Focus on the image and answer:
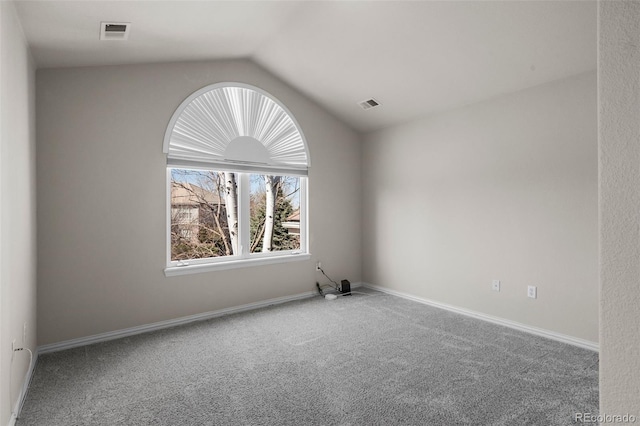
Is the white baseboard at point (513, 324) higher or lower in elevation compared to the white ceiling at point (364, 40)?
lower

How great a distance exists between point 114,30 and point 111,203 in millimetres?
1442

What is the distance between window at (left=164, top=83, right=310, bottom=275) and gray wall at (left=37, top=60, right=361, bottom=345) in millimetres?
141

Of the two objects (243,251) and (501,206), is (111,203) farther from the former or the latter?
(501,206)

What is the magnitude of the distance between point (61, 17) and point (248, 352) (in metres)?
2.67

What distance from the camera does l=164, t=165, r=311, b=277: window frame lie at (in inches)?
140

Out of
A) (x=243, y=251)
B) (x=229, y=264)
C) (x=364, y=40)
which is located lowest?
(x=229, y=264)

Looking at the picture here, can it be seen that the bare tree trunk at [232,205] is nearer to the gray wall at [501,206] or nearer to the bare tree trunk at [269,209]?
the bare tree trunk at [269,209]

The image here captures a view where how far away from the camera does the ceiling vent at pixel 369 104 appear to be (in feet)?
13.6

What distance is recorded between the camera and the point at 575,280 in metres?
2.98

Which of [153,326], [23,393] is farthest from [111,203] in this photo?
[23,393]

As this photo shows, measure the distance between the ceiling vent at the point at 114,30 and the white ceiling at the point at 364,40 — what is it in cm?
4

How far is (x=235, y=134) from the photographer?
156 inches

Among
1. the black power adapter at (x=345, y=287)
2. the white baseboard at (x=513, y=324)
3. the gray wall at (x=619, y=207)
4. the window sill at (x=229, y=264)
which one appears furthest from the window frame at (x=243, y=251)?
the gray wall at (x=619, y=207)

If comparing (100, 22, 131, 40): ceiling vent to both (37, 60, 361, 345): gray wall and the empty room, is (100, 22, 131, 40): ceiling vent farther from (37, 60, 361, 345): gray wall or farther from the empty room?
(37, 60, 361, 345): gray wall
